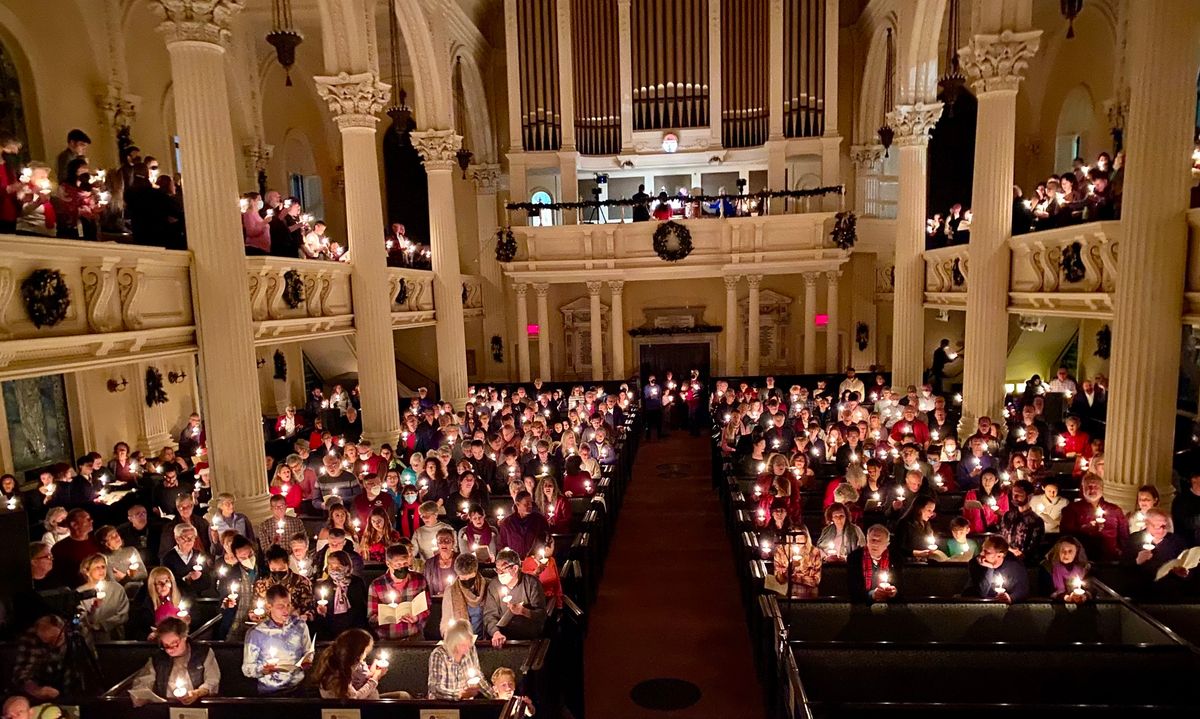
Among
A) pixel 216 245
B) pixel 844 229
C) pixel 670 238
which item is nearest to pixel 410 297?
pixel 216 245

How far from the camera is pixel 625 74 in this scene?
65.9 ft

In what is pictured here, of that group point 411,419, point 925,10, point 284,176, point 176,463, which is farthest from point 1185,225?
point 284,176

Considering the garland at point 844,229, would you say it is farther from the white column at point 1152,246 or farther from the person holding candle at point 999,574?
the person holding candle at point 999,574

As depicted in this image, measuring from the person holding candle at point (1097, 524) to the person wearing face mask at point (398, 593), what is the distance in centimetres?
613

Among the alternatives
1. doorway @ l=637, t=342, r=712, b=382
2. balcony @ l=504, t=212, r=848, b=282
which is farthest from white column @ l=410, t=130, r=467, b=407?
doorway @ l=637, t=342, r=712, b=382

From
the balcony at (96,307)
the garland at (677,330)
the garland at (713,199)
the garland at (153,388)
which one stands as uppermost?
the garland at (713,199)

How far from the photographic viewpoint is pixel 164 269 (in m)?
7.84

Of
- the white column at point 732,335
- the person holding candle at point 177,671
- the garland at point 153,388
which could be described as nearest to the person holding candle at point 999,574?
the person holding candle at point 177,671

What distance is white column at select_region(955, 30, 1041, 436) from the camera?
10.7 meters

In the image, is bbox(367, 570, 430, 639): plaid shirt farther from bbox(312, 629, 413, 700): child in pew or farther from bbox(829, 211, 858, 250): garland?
bbox(829, 211, 858, 250): garland

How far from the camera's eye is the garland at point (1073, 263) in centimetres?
935

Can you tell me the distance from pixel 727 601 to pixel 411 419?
7064 millimetres

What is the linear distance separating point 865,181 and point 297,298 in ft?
57.3

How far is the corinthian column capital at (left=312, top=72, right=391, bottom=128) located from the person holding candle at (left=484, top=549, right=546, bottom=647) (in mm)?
8826
